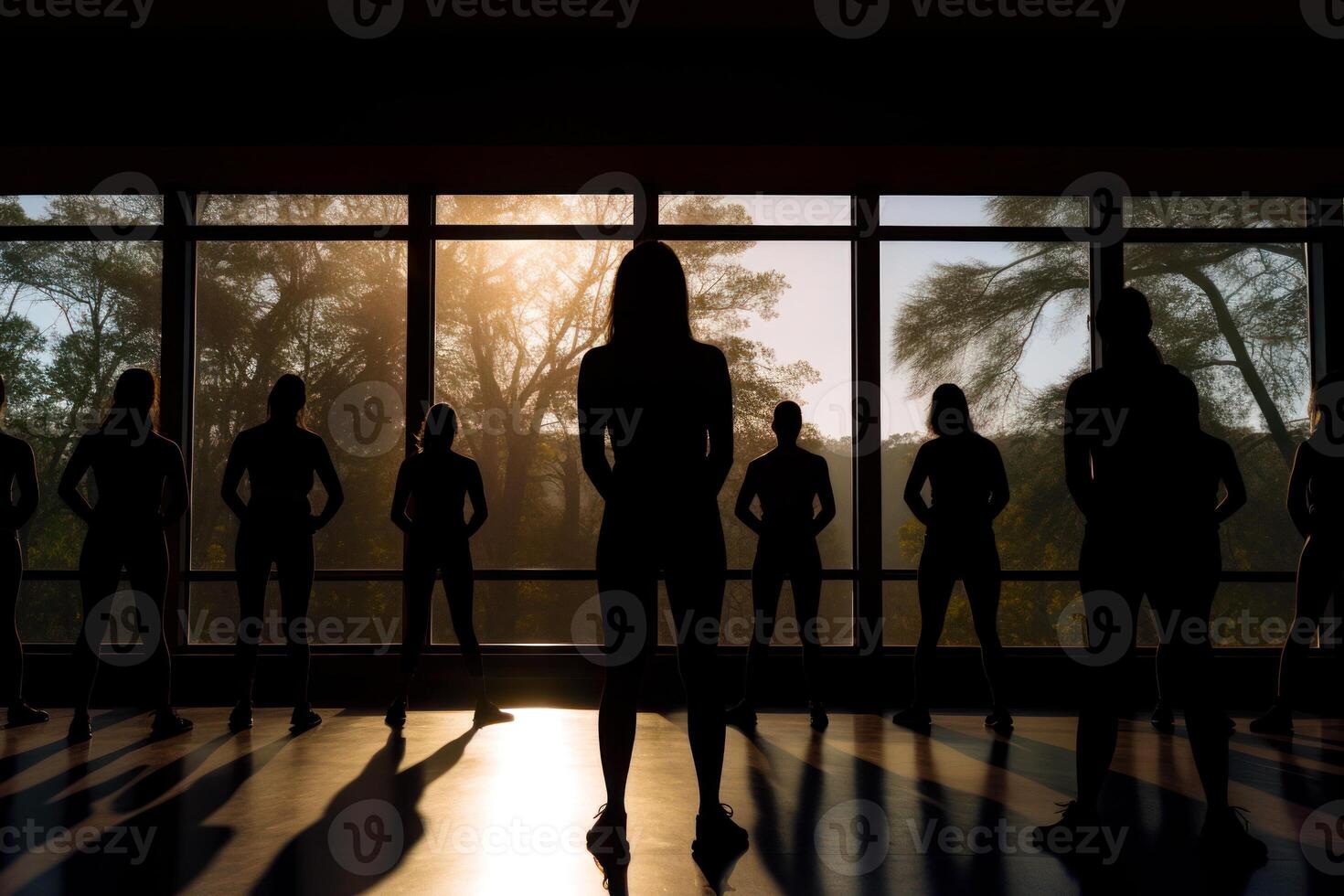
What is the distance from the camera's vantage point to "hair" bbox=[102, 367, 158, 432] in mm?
3822

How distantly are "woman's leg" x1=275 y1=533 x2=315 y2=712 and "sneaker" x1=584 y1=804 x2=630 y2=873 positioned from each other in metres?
2.45

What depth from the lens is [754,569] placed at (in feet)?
14.3

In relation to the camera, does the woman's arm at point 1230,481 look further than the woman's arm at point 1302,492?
No

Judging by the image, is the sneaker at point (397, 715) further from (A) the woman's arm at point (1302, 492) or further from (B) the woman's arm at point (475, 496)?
(A) the woman's arm at point (1302, 492)

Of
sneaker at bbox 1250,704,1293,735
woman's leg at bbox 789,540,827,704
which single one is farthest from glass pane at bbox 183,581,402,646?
sneaker at bbox 1250,704,1293,735

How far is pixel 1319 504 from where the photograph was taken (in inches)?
155

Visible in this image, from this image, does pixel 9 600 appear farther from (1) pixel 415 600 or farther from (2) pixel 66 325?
(2) pixel 66 325

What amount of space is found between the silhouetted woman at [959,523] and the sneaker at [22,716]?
14.7 ft

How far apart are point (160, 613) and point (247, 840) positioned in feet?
5.78

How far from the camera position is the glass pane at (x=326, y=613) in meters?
5.75

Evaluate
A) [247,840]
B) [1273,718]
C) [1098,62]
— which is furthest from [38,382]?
[1273,718]

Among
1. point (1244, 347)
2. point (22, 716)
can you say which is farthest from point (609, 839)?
point (1244, 347)

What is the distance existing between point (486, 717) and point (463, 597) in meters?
0.65

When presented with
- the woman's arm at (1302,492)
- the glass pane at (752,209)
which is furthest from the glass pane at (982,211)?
the woman's arm at (1302,492)
